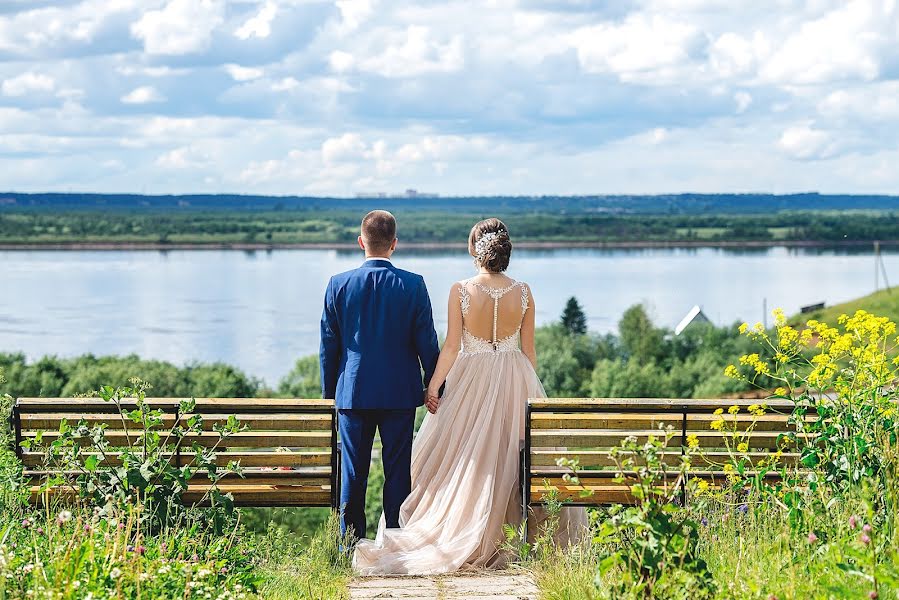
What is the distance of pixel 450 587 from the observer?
4.89 metres

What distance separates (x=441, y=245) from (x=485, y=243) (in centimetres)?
16056

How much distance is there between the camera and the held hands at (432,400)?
609cm

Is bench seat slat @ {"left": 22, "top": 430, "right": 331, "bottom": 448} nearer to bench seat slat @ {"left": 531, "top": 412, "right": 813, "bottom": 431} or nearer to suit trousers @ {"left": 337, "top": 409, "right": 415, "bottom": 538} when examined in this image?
suit trousers @ {"left": 337, "top": 409, "right": 415, "bottom": 538}

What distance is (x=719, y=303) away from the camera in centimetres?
13062

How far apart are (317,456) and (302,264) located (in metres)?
182

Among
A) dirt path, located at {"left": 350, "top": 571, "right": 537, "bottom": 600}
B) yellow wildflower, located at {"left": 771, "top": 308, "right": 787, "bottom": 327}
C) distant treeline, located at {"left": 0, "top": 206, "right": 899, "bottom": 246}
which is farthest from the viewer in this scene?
distant treeline, located at {"left": 0, "top": 206, "right": 899, "bottom": 246}

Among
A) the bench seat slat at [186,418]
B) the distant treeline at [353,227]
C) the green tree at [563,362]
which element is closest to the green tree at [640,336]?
the green tree at [563,362]

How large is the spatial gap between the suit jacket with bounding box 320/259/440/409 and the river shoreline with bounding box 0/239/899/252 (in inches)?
6104

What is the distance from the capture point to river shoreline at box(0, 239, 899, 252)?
6663 inches

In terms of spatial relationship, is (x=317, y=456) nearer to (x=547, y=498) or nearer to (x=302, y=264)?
(x=547, y=498)

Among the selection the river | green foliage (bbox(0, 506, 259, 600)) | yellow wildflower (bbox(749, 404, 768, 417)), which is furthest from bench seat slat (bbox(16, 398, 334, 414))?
the river

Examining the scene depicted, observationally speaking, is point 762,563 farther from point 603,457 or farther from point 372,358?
point 372,358

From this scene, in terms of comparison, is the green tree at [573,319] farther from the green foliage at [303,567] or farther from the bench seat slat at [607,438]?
the green foliage at [303,567]

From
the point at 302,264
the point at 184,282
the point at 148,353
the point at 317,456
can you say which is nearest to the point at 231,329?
the point at 148,353
